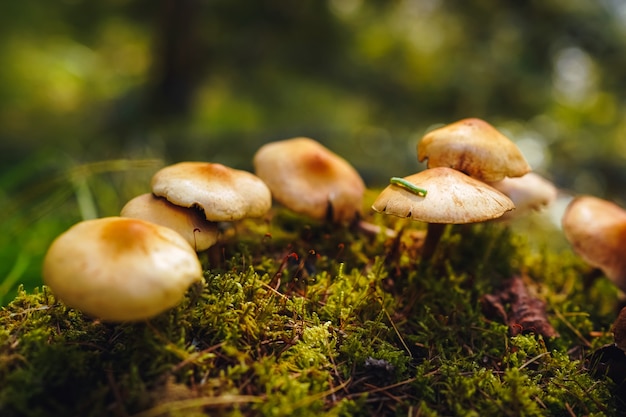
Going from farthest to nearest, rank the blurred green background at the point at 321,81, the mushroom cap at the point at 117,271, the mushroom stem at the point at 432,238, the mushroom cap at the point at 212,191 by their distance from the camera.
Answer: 1. the blurred green background at the point at 321,81
2. the mushroom stem at the point at 432,238
3. the mushroom cap at the point at 212,191
4. the mushroom cap at the point at 117,271

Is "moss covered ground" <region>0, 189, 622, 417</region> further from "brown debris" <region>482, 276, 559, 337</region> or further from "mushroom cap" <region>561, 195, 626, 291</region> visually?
"mushroom cap" <region>561, 195, 626, 291</region>

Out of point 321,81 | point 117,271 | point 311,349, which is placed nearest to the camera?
point 117,271

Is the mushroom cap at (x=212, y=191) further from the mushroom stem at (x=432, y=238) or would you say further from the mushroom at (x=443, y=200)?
the mushroom stem at (x=432, y=238)

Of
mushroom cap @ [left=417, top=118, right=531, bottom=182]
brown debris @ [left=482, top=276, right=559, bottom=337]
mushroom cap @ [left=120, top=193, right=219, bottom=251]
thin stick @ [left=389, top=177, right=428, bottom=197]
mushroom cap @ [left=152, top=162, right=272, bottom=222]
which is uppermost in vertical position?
mushroom cap @ [left=417, top=118, right=531, bottom=182]

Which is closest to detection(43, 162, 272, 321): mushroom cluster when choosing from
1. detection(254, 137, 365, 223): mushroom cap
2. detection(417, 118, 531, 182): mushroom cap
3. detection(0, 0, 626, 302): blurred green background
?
detection(254, 137, 365, 223): mushroom cap

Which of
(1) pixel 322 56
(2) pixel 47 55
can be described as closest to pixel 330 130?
(1) pixel 322 56

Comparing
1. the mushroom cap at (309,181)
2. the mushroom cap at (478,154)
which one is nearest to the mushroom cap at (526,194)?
the mushroom cap at (478,154)

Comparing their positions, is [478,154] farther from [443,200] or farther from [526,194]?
[526,194]

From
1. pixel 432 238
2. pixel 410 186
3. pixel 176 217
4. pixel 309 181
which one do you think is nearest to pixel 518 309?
pixel 432 238
